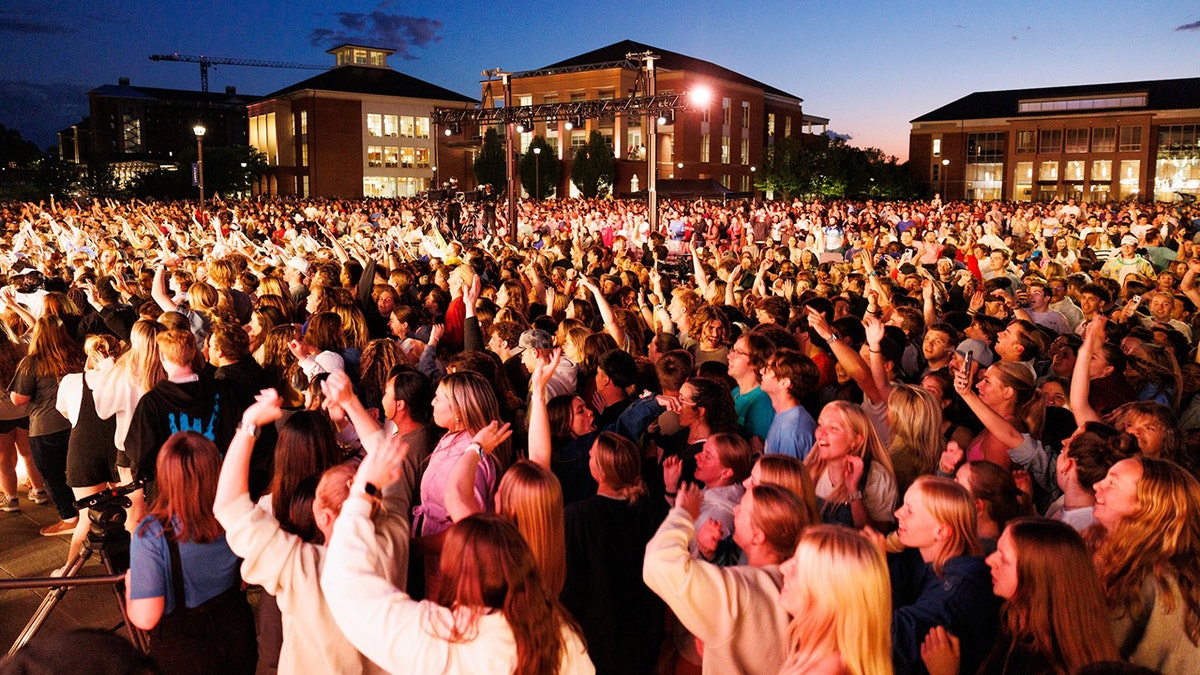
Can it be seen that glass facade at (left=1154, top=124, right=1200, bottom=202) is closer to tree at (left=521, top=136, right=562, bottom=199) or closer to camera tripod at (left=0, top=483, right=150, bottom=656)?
tree at (left=521, top=136, right=562, bottom=199)

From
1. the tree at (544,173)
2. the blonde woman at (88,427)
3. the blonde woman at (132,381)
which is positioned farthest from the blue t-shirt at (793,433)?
the tree at (544,173)

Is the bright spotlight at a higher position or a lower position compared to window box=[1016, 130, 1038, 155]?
lower

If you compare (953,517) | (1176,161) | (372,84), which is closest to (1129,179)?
(1176,161)

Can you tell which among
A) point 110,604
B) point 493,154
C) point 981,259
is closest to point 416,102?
point 493,154

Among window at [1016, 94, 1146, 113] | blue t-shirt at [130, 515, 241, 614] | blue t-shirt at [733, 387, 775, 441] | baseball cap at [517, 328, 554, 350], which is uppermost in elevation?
window at [1016, 94, 1146, 113]

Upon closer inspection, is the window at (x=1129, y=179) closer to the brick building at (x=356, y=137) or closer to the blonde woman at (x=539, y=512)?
the brick building at (x=356, y=137)

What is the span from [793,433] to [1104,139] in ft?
257

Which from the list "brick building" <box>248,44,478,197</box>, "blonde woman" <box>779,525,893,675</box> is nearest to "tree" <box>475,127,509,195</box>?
"brick building" <box>248,44,478,197</box>

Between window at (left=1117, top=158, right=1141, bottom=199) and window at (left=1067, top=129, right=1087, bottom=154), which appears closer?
window at (left=1117, top=158, right=1141, bottom=199)

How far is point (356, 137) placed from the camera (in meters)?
69.5

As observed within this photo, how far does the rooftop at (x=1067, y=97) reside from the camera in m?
70.2

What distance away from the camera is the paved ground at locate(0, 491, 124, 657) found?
193 inches

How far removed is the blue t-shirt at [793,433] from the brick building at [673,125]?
189ft

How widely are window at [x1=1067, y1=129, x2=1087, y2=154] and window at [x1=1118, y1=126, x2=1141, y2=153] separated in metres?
2.55
